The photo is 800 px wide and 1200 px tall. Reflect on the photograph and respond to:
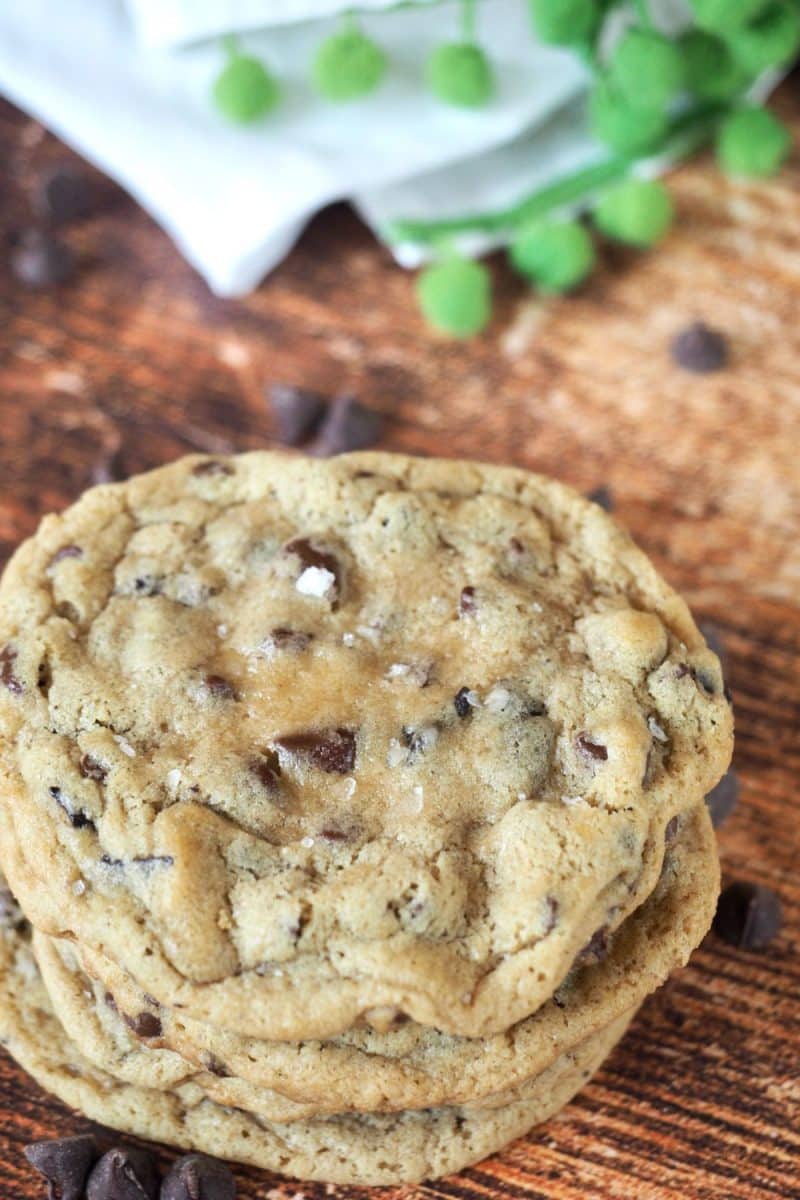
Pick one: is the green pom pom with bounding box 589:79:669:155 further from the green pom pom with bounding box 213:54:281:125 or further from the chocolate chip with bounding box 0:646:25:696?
the chocolate chip with bounding box 0:646:25:696

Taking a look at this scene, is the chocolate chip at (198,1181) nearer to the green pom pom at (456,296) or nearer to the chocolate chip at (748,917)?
the chocolate chip at (748,917)

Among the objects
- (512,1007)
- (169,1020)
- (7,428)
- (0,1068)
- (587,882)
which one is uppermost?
(587,882)

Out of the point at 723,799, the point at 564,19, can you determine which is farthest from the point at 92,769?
the point at 564,19

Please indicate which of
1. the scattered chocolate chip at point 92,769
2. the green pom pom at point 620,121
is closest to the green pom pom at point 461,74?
the green pom pom at point 620,121

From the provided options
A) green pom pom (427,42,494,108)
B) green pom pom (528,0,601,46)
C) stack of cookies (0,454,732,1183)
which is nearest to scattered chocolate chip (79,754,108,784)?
stack of cookies (0,454,732,1183)

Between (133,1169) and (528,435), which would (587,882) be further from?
(528,435)

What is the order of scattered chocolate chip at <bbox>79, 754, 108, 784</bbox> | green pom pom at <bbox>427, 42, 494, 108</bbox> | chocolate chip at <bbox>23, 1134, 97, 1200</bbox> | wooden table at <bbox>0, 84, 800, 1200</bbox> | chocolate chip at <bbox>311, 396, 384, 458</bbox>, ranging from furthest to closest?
1. green pom pom at <bbox>427, 42, 494, 108</bbox>
2. chocolate chip at <bbox>311, 396, 384, 458</bbox>
3. wooden table at <bbox>0, 84, 800, 1200</bbox>
4. chocolate chip at <bbox>23, 1134, 97, 1200</bbox>
5. scattered chocolate chip at <bbox>79, 754, 108, 784</bbox>

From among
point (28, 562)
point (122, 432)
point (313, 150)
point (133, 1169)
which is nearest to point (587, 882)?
point (133, 1169)

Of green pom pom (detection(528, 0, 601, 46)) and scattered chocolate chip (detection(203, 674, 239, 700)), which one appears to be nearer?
scattered chocolate chip (detection(203, 674, 239, 700))
